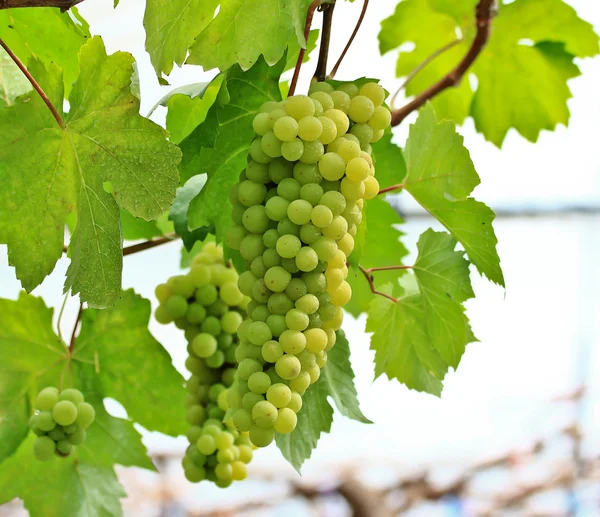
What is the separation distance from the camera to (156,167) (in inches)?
17.4

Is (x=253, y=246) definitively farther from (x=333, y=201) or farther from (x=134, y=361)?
(x=134, y=361)

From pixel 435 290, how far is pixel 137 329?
29 cm

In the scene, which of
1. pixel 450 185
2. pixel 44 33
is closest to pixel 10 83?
pixel 44 33

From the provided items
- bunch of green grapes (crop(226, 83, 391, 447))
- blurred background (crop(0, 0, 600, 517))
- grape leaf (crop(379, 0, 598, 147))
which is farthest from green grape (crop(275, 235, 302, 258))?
blurred background (crop(0, 0, 600, 517))

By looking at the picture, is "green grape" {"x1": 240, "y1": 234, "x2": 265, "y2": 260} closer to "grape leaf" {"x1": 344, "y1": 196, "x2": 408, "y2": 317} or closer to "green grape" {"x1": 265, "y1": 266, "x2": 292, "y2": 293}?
"green grape" {"x1": 265, "y1": 266, "x2": 292, "y2": 293}

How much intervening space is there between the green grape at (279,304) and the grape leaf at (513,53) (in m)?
0.70

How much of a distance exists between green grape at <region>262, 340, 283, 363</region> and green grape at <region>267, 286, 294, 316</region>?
2 cm

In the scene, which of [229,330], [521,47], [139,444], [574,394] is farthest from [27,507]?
[574,394]

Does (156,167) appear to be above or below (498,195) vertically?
Answer: below

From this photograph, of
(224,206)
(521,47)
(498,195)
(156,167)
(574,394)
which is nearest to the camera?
(156,167)

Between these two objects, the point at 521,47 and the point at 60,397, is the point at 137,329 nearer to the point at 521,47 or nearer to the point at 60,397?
the point at 60,397

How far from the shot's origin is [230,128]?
49 cm

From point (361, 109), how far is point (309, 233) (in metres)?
0.09

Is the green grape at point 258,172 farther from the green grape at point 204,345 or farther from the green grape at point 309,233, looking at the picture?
the green grape at point 204,345
